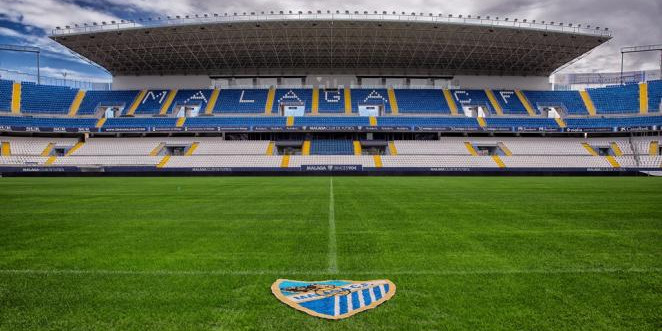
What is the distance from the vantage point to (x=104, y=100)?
39562 mm

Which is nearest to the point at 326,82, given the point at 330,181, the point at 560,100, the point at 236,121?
the point at 236,121

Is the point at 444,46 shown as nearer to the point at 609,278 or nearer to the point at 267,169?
the point at 267,169

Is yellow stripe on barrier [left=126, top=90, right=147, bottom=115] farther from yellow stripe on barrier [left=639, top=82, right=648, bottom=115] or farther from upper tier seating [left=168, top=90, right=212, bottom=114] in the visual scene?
yellow stripe on barrier [left=639, top=82, right=648, bottom=115]

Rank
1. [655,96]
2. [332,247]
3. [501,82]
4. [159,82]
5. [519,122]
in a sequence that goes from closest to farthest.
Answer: [332,247] < [655,96] < [519,122] < [501,82] < [159,82]

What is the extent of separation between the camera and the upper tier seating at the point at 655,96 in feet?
115

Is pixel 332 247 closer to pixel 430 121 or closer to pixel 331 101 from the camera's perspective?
pixel 430 121

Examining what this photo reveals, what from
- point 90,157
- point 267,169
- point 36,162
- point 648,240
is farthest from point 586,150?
point 36,162

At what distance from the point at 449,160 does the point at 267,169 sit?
1579cm

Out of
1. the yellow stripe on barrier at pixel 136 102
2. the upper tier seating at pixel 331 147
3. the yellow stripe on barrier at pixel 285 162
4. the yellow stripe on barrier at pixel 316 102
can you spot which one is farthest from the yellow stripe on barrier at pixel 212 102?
the yellow stripe on barrier at pixel 285 162

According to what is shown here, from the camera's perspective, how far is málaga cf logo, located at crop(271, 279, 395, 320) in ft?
9.84

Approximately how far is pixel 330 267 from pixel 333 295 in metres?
0.89

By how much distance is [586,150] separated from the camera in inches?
1321

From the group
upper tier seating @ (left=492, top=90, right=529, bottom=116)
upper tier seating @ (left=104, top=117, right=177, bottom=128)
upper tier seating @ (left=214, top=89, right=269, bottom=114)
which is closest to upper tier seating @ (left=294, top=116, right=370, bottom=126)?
upper tier seating @ (left=214, top=89, right=269, bottom=114)

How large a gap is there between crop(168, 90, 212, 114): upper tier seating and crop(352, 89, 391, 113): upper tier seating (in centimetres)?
1660
